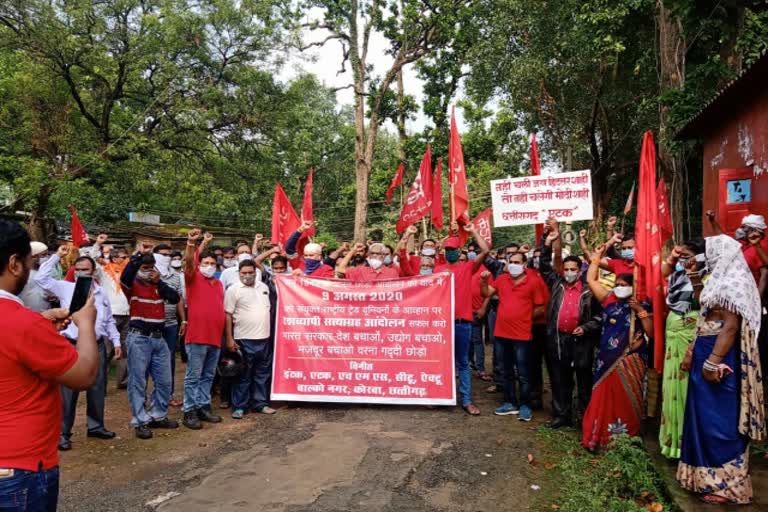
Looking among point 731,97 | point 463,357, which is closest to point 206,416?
point 463,357

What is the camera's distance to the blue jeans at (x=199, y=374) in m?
6.01

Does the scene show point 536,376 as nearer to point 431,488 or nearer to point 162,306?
point 431,488

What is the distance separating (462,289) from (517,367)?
1.11 m

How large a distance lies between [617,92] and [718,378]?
16881 millimetres

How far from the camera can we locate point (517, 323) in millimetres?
6207

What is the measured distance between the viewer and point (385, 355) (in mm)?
6648

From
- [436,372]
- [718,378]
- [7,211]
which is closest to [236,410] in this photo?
[436,372]

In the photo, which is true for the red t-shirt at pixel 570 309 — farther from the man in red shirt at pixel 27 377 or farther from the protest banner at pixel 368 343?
the man in red shirt at pixel 27 377

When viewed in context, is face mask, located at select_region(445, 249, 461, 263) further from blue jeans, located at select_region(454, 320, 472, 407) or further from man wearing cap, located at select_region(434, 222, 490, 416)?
blue jeans, located at select_region(454, 320, 472, 407)

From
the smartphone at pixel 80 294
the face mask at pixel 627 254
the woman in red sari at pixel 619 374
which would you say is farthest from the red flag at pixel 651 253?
the smartphone at pixel 80 294

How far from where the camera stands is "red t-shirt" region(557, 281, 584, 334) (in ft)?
18.6

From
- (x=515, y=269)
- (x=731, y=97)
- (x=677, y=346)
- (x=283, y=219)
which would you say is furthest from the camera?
(x=283, y=219)

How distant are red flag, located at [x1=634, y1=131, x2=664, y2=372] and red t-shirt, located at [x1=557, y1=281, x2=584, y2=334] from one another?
0.89 meters

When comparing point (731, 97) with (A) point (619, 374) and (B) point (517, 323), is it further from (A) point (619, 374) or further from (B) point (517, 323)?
(A) point (619, 374)
